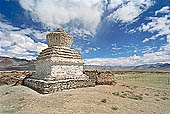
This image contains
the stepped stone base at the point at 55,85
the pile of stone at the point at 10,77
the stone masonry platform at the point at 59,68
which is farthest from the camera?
the pile of stone at the point at 10,77

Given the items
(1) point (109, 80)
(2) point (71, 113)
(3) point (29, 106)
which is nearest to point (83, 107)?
(2) point (71, 113)

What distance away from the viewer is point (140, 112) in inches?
310

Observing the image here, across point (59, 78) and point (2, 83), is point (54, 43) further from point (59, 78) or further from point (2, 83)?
point (2, 83)

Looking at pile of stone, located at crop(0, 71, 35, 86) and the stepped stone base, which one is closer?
the stepped stone base

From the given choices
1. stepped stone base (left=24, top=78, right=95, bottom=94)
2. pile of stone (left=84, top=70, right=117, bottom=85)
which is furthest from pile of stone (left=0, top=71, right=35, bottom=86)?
pile of stone (left=84, top=70, right=117, bottom=85)

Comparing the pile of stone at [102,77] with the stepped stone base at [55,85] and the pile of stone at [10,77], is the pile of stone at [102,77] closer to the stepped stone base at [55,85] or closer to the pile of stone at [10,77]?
the stepped stone base at [55,85]

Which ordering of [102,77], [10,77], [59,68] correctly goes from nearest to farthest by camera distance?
[59,68]
[102,77]
[10,77]

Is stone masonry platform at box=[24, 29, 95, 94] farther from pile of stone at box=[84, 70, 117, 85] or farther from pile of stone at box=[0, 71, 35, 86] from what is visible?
pile of stone at box=[0, 71, 35, 86]

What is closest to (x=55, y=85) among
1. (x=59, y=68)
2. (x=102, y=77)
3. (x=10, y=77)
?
(x=59, y=68)

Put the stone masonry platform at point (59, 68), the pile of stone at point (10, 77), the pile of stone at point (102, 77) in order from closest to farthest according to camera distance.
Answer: the stone masonry platform at point (59, 68), the pile of stone at point (102, 77), the pile of stone at point (10, 77)

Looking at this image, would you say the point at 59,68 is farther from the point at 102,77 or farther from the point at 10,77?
the point at 10,77

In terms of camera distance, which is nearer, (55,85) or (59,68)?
(55,85)

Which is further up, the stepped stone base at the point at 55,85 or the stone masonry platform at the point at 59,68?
the stone masonry platform at the point at 59,68

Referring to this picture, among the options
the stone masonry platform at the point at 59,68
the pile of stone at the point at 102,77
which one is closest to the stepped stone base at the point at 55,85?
the stone masonry platform at the point at 59,68
